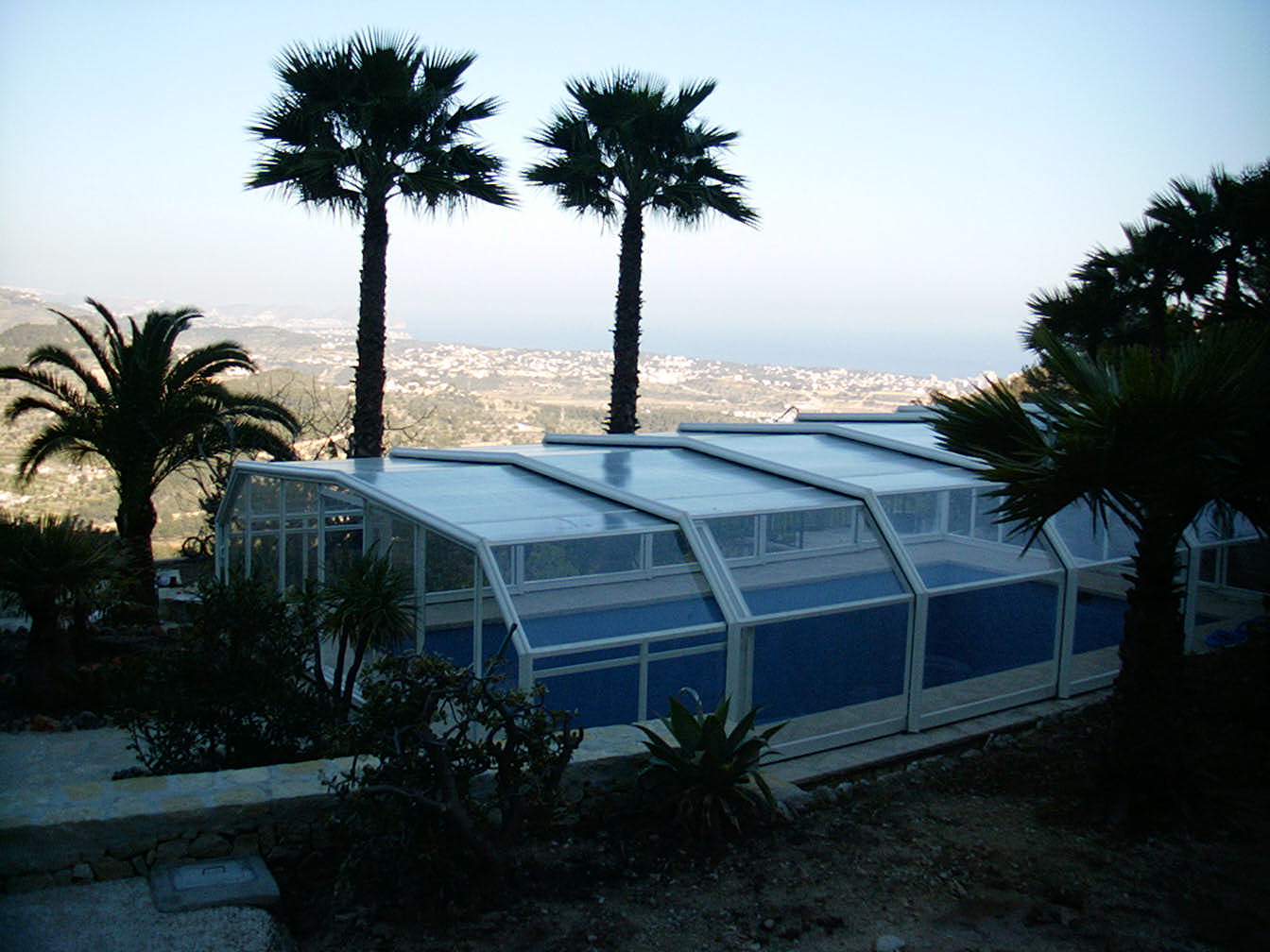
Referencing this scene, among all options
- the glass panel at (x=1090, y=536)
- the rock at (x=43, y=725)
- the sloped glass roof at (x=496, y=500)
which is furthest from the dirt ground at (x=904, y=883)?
the rock at (x=43, y=725)

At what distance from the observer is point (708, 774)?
5.58 metres

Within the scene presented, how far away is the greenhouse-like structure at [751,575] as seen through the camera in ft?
24.4

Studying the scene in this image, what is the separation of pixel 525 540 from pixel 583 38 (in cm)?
788

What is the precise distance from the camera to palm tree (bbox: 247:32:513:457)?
14234mm

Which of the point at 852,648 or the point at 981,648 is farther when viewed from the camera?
the point at 981,648

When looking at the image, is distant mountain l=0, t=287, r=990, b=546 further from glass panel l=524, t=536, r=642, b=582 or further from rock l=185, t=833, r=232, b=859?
rock l=185, t=833, r=232, b=859

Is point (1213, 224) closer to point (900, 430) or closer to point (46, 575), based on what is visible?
point (900, 430)

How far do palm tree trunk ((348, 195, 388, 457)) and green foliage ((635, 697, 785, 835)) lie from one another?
1048 centimetres

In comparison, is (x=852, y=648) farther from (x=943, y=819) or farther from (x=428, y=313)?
(x=428, y=313)

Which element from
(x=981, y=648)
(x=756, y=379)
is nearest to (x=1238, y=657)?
(x=981, y=648)

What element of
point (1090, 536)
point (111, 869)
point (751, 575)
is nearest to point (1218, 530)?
point (1090, 536)

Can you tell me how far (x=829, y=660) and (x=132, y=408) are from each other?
1167cm

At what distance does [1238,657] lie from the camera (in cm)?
962

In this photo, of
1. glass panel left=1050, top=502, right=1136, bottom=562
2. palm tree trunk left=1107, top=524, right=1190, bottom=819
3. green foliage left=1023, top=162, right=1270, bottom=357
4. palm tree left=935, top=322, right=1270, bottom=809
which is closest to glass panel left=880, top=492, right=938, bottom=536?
glass panel left=1050, top=502, right=1136, bottom=562
